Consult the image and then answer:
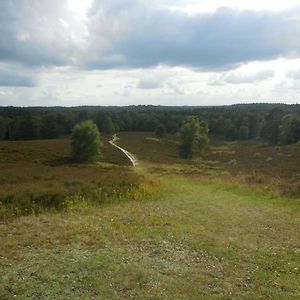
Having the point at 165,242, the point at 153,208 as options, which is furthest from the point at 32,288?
the point at 153,208

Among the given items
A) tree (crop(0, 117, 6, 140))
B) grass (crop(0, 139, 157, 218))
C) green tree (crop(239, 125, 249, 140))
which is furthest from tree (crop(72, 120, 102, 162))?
green tree (crop(239, 125, 249, 140))

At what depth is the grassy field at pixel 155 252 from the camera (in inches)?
394

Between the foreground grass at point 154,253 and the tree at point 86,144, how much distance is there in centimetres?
4380

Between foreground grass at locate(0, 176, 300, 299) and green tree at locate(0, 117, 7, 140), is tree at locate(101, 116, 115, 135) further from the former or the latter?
foreground grass at locate(0, 176, 300, 299)

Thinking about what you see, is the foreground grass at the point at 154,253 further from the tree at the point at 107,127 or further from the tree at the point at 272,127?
the tree at the point at 107,127

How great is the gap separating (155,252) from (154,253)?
11 cm

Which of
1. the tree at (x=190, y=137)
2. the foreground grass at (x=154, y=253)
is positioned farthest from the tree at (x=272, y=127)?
the foreground grass at (x=154, y=253)

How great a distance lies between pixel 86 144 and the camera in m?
64.8

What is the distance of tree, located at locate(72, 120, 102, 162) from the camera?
211ft

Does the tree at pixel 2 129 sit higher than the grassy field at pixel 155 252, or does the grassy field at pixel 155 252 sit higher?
the grassy field at pixel 155 252

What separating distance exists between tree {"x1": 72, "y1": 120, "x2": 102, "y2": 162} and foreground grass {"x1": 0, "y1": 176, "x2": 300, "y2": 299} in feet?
144

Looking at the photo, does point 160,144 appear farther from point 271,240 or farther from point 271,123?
point 271,240

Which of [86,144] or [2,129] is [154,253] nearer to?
[86,144]

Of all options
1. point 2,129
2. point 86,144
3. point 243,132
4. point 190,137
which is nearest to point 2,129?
point 2,129
